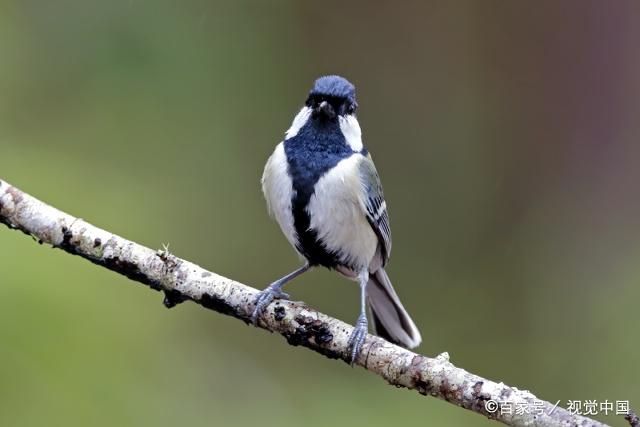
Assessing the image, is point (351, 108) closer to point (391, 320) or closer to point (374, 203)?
point (374, 203)

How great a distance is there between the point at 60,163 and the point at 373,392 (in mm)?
2152

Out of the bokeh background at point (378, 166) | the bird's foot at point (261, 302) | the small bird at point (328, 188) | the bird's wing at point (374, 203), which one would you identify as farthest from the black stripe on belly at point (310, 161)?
the bokeh background at point (378, 166)

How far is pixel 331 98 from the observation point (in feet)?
10.8

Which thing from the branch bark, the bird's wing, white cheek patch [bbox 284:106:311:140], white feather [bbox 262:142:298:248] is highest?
white cheek patch [bbox 284:106:311:140]

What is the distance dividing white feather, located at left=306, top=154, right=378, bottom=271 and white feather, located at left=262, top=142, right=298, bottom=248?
92 millimetres

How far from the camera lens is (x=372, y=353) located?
280 centimetres

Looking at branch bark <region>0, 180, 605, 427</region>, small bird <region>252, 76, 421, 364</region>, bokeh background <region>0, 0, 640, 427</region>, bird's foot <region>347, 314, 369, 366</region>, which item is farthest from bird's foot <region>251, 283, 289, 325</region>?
bokeh background <region>0, 0, 640, 427</region>

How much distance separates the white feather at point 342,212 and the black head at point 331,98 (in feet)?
0.61

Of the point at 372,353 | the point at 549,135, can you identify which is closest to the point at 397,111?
the point at 549,135

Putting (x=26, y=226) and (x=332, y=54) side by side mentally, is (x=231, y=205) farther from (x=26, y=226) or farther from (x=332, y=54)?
(x=26, y=226)

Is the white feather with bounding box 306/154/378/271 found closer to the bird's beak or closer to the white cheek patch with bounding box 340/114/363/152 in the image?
the white cheek patch with bounding box 340/114/363/152

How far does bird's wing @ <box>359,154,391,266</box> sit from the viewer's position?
3.33m

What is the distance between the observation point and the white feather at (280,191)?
127 inches

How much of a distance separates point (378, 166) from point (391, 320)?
200 centimetres
